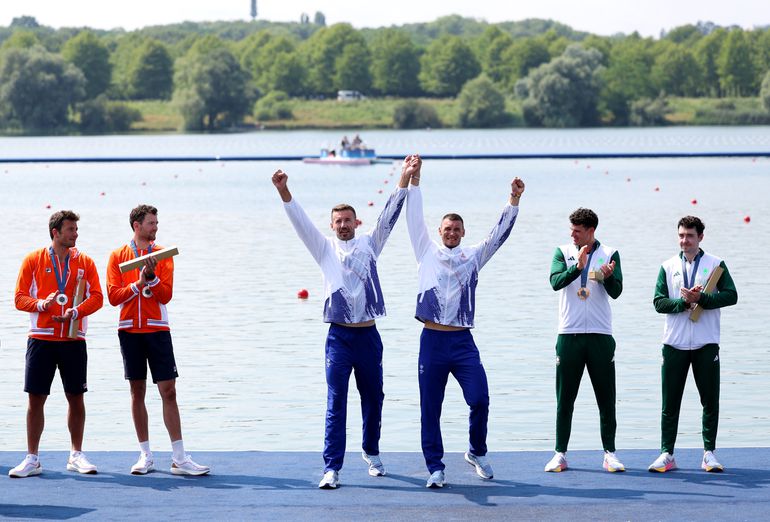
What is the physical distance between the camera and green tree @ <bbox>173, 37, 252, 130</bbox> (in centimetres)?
13262

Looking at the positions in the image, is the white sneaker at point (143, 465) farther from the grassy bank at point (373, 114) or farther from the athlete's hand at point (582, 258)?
the grassy bank at point (373, 114)

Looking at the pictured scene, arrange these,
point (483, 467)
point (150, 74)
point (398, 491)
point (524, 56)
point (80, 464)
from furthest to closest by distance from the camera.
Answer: point (524, 56), point (150, 74), point (80, 464), point (483, 467), point (398, 491)

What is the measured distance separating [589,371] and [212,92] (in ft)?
416

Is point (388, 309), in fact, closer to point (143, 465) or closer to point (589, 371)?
point (589, 371)

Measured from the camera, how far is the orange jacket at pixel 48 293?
9.11 m

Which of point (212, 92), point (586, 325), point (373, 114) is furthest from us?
point (373, 114)

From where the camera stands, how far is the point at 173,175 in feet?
216

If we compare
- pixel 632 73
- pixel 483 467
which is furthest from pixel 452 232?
pixel 632 73

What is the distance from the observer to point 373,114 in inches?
5974

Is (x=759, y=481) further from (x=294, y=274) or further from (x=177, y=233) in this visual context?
(x=177, y=233)

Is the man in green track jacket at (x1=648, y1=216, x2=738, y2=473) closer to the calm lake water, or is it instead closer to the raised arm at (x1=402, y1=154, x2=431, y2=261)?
the raised arm at (x1=402, y1=154, x2=431, y2=261)

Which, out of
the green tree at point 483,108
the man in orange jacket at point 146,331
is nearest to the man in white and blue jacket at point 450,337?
the man in orange jacket at point 146,331

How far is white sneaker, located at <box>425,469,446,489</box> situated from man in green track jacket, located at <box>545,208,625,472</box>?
84 cm

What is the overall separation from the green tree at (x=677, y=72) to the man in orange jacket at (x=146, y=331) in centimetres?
16757
